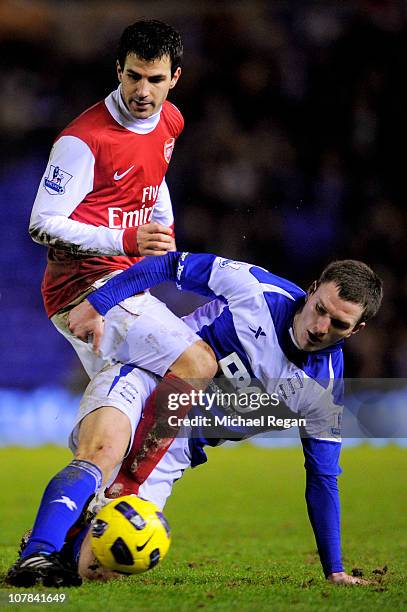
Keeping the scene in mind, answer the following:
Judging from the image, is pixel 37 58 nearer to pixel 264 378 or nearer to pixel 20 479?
pixel 20 479

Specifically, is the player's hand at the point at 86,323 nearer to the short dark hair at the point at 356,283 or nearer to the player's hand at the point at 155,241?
the player's hand at the point at 155,241

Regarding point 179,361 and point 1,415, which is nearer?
point 179,361

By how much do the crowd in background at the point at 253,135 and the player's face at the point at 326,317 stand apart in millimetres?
7765

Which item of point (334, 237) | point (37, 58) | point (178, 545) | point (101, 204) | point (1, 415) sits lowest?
point (178, 545)

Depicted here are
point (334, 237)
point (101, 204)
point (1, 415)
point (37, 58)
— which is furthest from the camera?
point (37, 58)

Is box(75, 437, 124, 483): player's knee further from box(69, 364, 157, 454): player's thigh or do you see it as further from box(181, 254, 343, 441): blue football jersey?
box(181, 254, 343, 441): blue football jersey

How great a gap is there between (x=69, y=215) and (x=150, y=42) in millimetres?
962

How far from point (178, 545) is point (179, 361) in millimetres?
1749

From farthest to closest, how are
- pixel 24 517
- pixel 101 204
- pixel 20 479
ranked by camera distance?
pixel 20 479 → pixel 24 517 → pixel 101 204

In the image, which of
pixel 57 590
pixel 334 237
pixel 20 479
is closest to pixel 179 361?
pixel 57 590

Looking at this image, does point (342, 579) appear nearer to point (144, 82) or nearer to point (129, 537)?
point (129, 537)

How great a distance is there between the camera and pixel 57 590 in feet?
11.8

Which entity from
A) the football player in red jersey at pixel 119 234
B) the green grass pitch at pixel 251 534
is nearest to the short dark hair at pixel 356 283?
the football player in red jersey at pixel 119 234

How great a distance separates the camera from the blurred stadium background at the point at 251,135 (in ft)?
41.1
